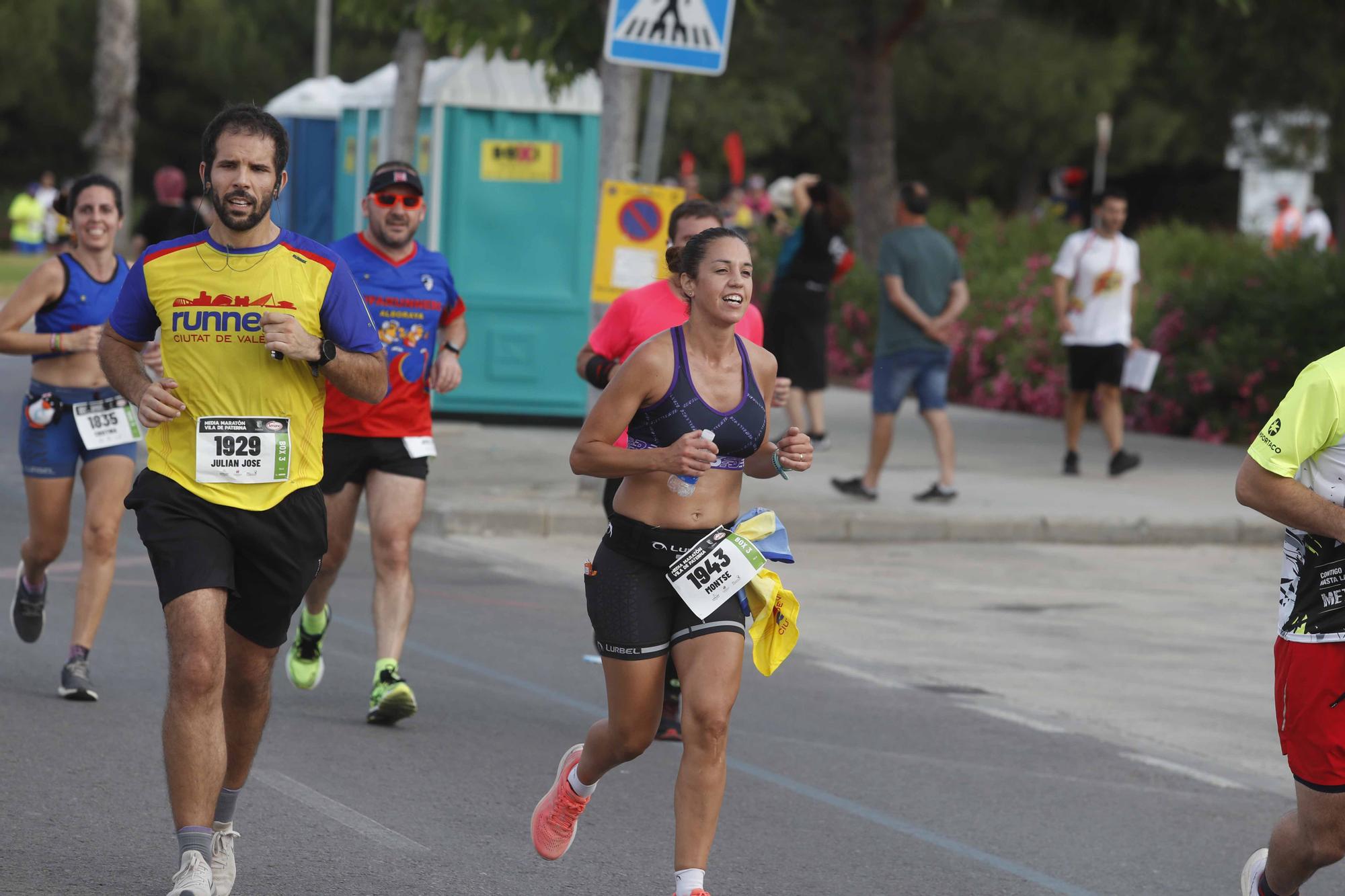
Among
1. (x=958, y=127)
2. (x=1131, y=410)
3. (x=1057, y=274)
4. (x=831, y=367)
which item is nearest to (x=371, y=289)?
(x=1057, y=274)

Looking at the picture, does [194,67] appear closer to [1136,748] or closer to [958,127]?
[958,127]

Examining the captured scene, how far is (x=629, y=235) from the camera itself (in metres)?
12.2

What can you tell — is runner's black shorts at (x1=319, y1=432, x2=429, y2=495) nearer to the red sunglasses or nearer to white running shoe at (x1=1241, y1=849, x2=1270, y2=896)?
the red sunglasses

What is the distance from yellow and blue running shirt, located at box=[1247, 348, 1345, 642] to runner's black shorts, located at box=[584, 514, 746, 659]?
140 cm

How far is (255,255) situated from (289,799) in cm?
A: 197

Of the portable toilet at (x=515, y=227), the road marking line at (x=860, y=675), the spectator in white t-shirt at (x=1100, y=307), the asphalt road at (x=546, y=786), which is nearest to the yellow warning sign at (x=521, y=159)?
the portable toilet at (x=515, y=227)

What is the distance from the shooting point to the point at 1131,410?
18625mm

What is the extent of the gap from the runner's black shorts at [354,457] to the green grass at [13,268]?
22.3 metres

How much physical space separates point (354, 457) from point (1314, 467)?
12.7 ft

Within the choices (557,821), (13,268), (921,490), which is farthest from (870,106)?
(13,268)

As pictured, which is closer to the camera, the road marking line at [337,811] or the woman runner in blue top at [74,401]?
the road marking line at [337,811]

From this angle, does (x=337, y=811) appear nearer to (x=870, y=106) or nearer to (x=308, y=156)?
(x=308, y=156)

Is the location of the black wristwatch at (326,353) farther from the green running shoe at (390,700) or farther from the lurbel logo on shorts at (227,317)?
the green running shoe at (390,700)

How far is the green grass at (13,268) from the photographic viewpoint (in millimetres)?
33909
